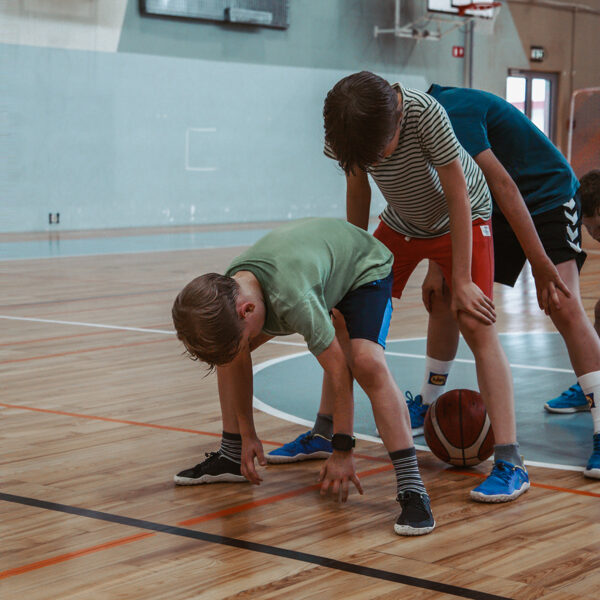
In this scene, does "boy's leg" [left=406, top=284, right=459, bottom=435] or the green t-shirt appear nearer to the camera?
the green t-shirt

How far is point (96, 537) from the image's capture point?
2.30m

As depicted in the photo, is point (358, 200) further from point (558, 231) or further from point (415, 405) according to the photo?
point (415, 405)

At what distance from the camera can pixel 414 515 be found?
7.64ft

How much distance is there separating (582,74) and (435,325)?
1644 centimetres

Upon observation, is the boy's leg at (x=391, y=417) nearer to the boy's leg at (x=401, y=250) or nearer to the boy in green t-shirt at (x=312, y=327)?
the boy in green t-shirt at (x=312, y=327)

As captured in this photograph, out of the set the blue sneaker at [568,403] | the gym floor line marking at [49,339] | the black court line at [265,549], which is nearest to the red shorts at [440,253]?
the blue sneaker at [568,403]

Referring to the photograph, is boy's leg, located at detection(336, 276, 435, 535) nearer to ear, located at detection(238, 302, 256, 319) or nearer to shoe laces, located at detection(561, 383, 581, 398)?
ear, located at detection(238, 302, 256, 319)

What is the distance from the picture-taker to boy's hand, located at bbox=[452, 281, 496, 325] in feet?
8.60

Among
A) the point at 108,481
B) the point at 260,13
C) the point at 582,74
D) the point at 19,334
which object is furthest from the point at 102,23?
the point at 108,481

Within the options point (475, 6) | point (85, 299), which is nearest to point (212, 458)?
point (85, 299)

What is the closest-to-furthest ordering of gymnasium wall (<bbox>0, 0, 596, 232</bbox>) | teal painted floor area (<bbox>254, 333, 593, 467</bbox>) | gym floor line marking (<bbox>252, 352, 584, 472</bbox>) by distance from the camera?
gym floor line marking (<bbox>252, 352, 584, 472</bbox>) → teal painted floor area (<bbox>254, 333, 593, 467</bbox>) → gymnasium wall (<bbox>0, 0, 596, 232</bbox>)

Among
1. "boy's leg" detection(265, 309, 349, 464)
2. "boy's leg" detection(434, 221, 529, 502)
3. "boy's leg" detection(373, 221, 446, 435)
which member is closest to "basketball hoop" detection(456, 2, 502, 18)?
"boy's leg" detection(373, 221, 446, 435)

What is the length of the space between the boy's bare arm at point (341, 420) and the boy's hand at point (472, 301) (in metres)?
0.36

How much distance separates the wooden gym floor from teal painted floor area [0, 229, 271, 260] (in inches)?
242
